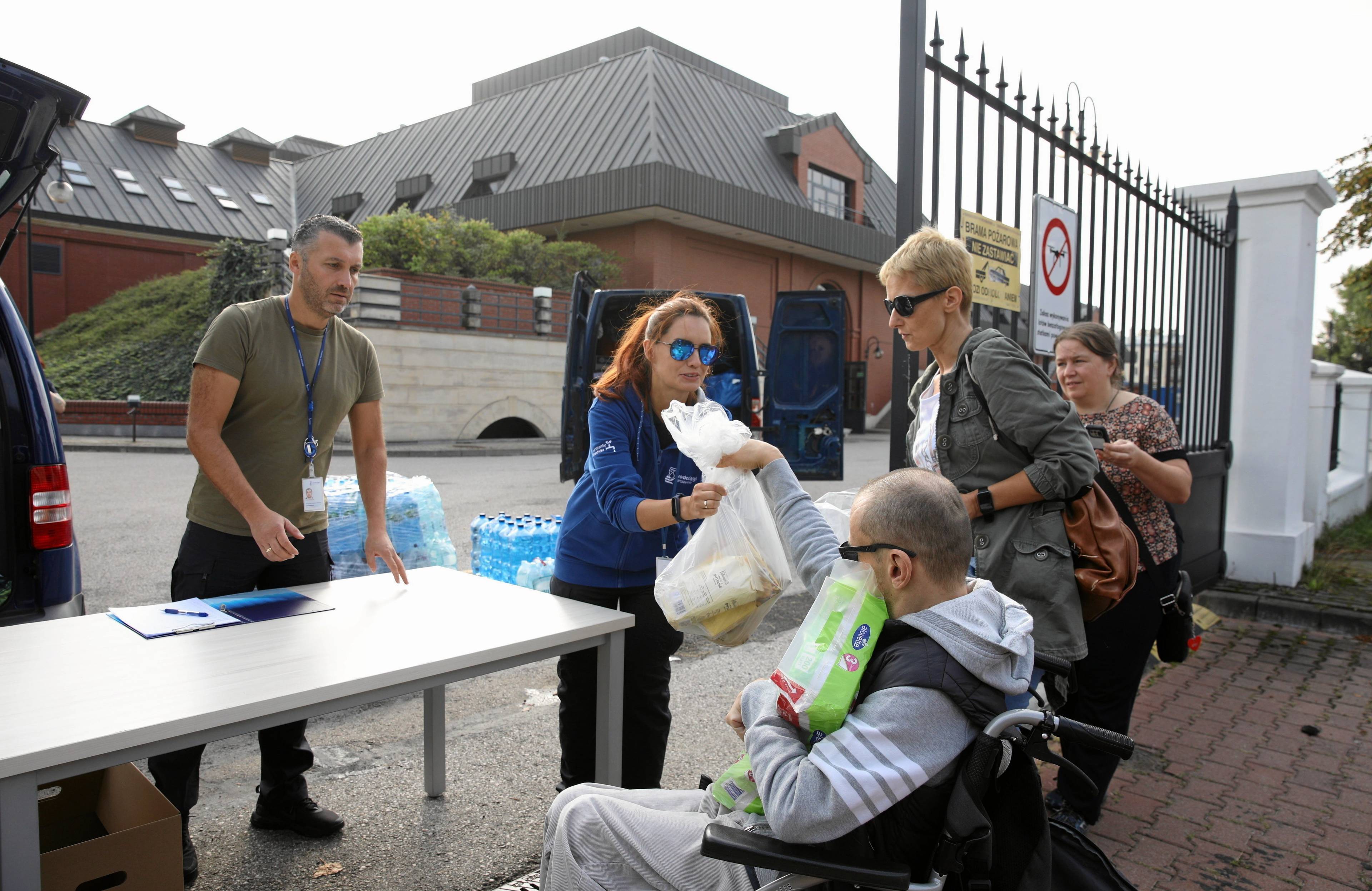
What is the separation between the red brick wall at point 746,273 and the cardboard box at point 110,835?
19.6 metres

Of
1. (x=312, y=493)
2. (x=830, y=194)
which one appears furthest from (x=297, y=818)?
(x=830, y=194)

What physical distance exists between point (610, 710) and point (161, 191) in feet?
114

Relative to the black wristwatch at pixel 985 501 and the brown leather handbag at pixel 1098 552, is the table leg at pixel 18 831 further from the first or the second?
the brown leather handbag at pixel 1098 552

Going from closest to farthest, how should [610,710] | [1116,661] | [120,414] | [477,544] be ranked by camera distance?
[610,710]
[1116,661]
[477,544]
[120,414]

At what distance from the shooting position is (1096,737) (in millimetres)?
1458

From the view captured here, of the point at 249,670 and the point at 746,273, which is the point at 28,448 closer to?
the point at 249,670

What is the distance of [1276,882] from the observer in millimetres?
2779

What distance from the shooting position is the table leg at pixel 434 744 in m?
3.08

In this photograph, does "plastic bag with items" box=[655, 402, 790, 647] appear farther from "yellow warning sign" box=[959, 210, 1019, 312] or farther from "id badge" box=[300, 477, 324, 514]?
"yellow warning sign" box=[959, 210, 1019, 312]

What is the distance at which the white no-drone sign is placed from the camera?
13.3ft

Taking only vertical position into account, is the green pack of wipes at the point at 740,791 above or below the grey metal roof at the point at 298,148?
below

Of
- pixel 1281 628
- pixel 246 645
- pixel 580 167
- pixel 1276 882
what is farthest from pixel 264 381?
pixel 580 167

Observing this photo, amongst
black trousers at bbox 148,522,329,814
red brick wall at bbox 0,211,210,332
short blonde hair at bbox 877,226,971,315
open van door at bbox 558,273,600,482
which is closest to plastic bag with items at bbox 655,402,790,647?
short blonde hair at bbox 877,226,971,315

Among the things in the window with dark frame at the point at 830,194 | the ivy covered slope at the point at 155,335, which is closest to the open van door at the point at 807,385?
the ivy covered slope at the point at 155,335
